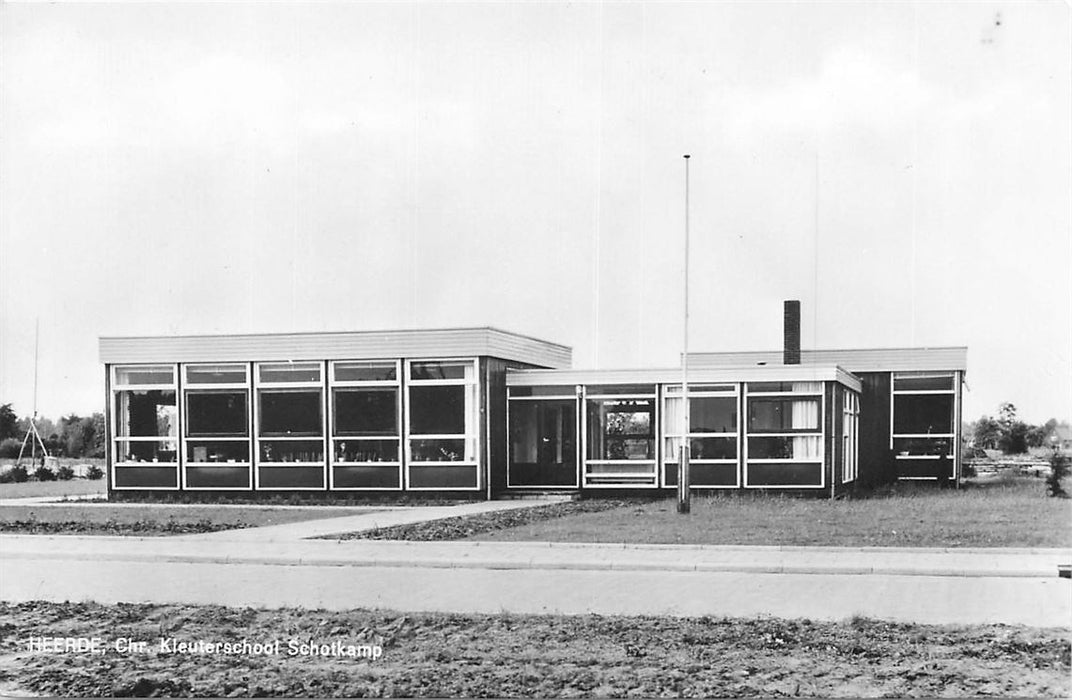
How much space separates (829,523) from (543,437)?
10.5 m

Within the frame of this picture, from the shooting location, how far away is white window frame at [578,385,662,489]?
26156 millimetres

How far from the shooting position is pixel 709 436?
25703mm

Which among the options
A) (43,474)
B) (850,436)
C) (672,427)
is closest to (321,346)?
(672,427)

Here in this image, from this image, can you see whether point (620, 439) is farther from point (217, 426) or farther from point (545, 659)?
point (545, 659)

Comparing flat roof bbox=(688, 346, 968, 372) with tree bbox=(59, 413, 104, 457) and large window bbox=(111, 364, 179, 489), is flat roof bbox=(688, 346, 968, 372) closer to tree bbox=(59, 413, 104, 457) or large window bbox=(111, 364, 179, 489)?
large window bbox=(111, 364, 179, 489)

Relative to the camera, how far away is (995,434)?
40219 millimetres

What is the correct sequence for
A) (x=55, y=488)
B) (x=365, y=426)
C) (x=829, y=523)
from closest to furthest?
(x=829, y=523)
(x=365, y=426)
(x=55, y=488)

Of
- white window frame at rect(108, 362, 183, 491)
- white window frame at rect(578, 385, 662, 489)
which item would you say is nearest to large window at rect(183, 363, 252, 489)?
white window frame at rect(108, 362, 183, 491)

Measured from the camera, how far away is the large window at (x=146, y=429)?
27.0 meters

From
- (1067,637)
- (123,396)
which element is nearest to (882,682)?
(1067,637)

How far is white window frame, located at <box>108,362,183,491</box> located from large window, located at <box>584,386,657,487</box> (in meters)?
9.33

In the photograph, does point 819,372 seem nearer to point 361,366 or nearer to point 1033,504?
point 1033,504

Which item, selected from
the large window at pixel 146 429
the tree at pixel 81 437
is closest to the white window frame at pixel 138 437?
the large window at pixel 146 429

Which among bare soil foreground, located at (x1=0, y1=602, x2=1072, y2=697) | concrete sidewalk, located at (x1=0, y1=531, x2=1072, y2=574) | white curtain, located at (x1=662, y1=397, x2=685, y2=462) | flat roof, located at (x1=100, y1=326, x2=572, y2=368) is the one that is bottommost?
concrete sidewalk, located at (x1=0, y1=531, x2=1072, y2=574)
